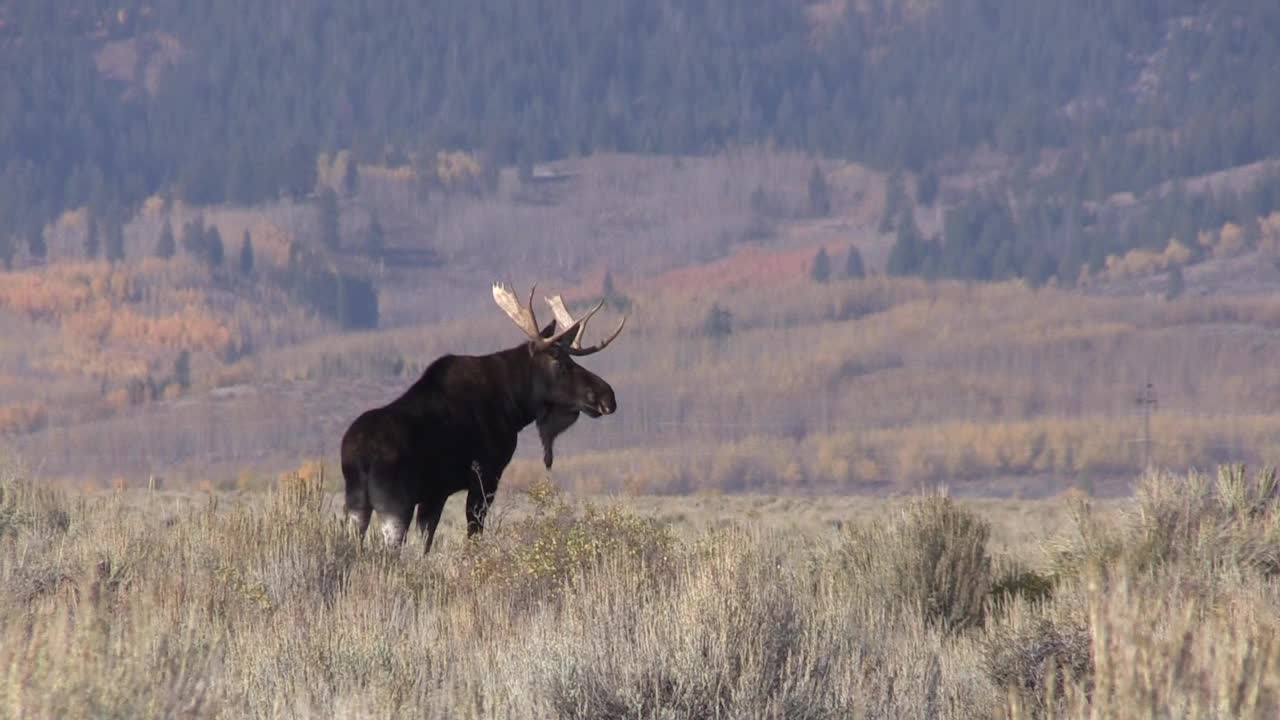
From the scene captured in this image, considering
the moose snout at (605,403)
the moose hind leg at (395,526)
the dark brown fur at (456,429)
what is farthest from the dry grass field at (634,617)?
the moose snout at (605,403)

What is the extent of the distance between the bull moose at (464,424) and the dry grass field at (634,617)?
0.37 meters

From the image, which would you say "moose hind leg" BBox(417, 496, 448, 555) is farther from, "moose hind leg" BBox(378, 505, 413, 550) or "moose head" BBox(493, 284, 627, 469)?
"moose head" BBox(493, 284, 627, 469)

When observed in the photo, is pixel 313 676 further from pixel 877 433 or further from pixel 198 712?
pixel 877 433

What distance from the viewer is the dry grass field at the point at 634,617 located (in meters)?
9.26

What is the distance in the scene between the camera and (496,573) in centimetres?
1397

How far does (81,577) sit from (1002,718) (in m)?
5.40

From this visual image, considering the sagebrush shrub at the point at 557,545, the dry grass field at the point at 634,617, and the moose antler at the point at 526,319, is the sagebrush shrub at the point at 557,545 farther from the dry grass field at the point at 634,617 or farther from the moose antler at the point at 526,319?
the moose antler at the point at 526,319

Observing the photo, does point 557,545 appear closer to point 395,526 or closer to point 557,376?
point 395,526

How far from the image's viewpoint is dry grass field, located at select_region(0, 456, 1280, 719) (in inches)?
364

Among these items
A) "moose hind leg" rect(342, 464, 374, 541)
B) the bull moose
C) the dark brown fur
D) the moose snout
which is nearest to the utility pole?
the moose snout

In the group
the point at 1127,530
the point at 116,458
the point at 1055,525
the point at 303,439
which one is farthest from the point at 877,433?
the point at 1127,530

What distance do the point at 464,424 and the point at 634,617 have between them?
5151 mm

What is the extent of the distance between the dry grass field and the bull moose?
37 cm

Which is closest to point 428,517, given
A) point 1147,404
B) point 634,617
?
point 634,617
